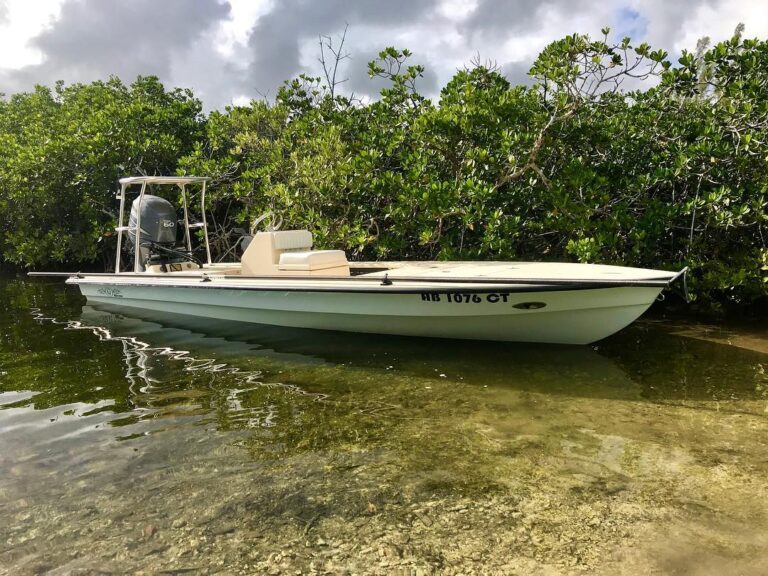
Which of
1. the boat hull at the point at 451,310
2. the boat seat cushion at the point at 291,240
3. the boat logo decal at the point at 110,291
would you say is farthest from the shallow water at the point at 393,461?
the boat logo decal at the point at 110,291

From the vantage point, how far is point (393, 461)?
334 centimetres

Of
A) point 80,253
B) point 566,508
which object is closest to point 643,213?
point 566,508

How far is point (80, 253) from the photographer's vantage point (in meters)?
15.2

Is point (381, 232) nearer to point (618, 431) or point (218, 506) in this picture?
point (618, 431)

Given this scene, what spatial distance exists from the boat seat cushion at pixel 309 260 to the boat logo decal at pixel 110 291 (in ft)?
11.4

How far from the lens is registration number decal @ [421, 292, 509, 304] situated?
5.15m

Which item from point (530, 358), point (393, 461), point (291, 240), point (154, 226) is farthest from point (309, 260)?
point (393, 461)

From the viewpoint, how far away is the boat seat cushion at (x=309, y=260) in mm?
6587

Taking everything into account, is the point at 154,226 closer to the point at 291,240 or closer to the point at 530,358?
the point at 291,240

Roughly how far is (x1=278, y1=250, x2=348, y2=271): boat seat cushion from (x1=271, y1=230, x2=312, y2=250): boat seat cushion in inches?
7.2

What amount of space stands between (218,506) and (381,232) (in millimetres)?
7433

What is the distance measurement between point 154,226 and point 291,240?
8.17 ft

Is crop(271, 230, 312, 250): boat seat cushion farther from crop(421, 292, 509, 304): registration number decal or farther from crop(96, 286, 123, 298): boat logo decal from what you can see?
crop(96, 286, 123, 298): boat logo decal

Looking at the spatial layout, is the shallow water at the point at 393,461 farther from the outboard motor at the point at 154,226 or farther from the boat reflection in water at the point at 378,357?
the outboard motor at the point at 154,226
